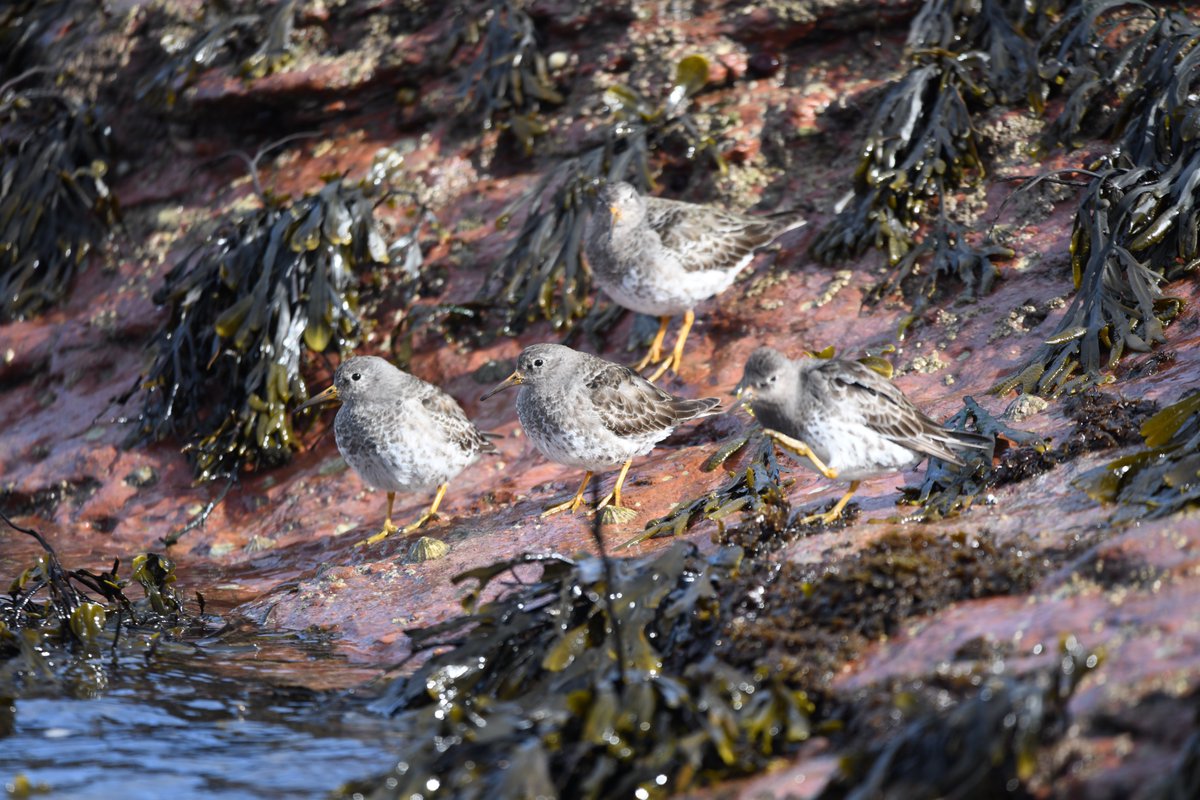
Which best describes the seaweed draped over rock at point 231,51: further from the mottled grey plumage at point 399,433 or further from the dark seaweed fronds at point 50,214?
the mottled grey plumage at point 399,433

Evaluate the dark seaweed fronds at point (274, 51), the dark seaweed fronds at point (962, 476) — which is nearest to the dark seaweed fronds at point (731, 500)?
the dark seaweed fronds at point (962, 476)

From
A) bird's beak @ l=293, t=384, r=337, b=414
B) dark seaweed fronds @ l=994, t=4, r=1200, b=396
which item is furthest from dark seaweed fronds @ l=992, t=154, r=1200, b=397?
bird's beak @ l=293, t=384, r=337, b=414

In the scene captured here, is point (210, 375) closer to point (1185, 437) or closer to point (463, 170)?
point (463, 170)

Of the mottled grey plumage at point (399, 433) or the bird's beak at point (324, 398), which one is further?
the bird's beak at point (324, 398)

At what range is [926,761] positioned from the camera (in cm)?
321

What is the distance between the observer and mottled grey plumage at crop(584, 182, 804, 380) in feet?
24.0

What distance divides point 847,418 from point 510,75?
4946 millimetres

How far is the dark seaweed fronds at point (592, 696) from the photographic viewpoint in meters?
3.63

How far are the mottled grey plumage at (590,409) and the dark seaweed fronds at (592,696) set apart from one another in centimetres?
141

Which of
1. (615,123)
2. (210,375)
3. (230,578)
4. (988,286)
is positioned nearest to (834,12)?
(615,123)

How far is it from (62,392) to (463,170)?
133 inches

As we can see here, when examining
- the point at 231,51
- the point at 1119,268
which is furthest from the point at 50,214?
the point at 1119,268

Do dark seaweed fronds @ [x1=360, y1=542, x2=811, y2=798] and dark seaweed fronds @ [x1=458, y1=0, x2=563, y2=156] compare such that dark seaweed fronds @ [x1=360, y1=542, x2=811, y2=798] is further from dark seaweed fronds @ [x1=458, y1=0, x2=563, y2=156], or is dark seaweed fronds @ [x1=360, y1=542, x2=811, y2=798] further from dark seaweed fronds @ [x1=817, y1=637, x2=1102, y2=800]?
dark seaweed fronds @ [x1=458, y1=0, x2=563, y2=156]

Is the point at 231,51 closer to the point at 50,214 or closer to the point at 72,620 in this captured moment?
the point at 50,214
